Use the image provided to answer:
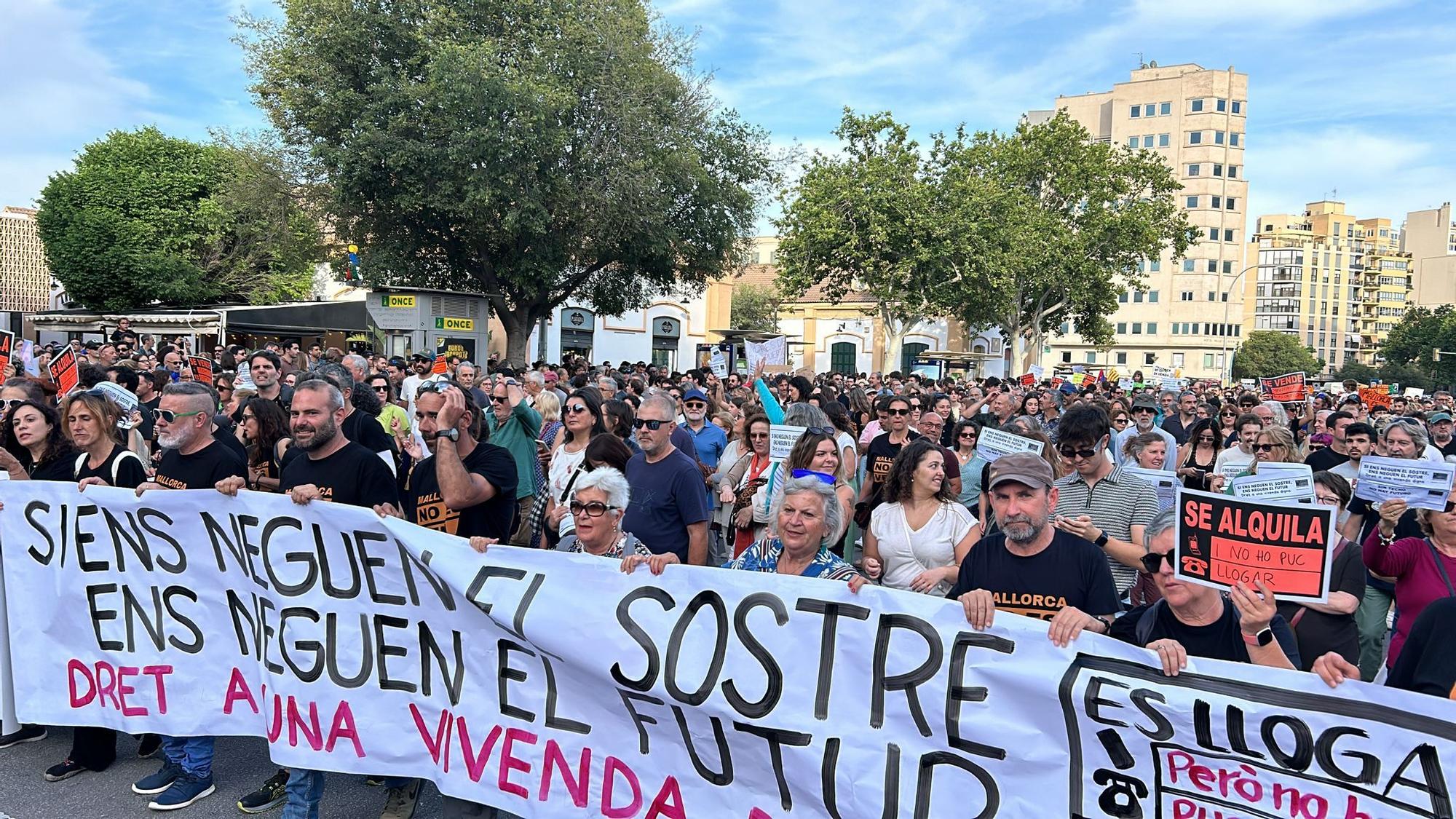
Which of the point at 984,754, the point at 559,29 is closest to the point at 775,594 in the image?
the point at 984,754

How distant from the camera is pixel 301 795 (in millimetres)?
4242

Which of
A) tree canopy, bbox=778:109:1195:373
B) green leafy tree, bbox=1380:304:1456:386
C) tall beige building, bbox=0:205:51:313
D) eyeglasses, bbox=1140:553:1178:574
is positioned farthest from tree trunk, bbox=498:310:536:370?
green leafy tree, bbox=1380:304:1456:386

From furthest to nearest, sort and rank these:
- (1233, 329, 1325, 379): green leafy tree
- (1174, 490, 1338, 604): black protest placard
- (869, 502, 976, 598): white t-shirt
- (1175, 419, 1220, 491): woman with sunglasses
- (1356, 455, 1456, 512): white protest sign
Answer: (1233, 329, 1325, 379): green leafy tree, (1175, 419, 1220, 491): woman with sunglasses, (869, 502, 976, 598): white t-shirt, (1356, 455, 1456, 512): white protest sign, (1174, 490, 1338, 604): black protest placard

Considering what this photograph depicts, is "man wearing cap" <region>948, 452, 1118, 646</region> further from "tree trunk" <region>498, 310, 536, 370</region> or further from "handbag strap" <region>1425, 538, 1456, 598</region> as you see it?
"tree trunk" <region>498, 310, 536, 370</region>

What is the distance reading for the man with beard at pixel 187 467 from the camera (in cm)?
460

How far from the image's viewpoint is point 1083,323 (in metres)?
47.7

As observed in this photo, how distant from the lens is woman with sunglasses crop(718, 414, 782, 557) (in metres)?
6.28

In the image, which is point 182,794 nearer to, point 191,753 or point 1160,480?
point 191,753

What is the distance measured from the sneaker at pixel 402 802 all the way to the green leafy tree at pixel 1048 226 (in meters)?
32.2

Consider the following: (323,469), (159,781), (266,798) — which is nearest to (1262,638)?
(323,469)

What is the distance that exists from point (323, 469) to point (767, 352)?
12613mm

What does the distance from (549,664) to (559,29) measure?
78.8 ft

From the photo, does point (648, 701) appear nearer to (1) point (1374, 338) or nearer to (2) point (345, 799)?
(2) point (345, 799)

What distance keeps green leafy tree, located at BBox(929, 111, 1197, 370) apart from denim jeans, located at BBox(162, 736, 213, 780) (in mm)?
32295
